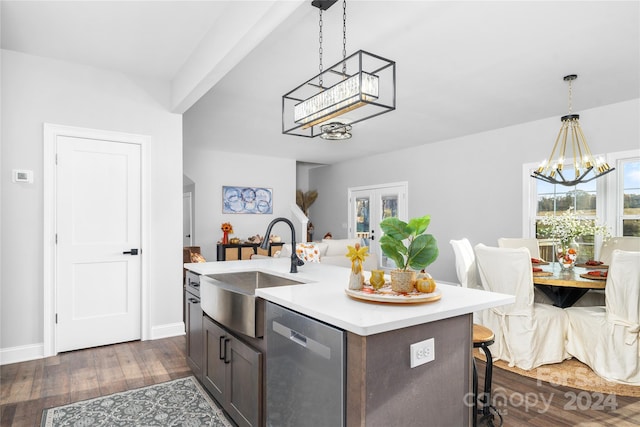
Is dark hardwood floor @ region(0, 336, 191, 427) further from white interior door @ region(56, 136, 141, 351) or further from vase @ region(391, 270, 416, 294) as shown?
vase @ region(391, 270, 416, 294)

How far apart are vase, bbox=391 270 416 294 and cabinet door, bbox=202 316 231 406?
1.04 meters

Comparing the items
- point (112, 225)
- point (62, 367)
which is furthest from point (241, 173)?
point (62, 367)

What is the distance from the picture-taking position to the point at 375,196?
7.87 meters

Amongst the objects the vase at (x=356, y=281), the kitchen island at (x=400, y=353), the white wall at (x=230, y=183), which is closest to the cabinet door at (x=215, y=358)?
the kitchen island at (x=400, y=353)

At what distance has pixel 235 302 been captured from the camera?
1.93m

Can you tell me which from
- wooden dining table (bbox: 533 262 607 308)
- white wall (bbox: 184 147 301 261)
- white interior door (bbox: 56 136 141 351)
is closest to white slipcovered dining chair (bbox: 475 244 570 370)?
wooden dining table (bbox: 533 262 607 308)

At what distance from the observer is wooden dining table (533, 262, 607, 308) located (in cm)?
290

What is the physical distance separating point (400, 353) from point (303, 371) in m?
0.41

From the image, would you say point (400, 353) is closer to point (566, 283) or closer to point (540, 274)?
point (566, 283)

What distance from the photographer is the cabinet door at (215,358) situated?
7.00 feet

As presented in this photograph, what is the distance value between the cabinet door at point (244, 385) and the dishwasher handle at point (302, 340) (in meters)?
0.23

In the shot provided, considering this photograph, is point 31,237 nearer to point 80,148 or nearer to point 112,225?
point 112,225

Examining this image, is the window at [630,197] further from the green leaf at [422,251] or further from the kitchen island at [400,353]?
the green leaf at [422,251]

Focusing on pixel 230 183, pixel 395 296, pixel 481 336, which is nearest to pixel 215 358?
pixel 395 296
